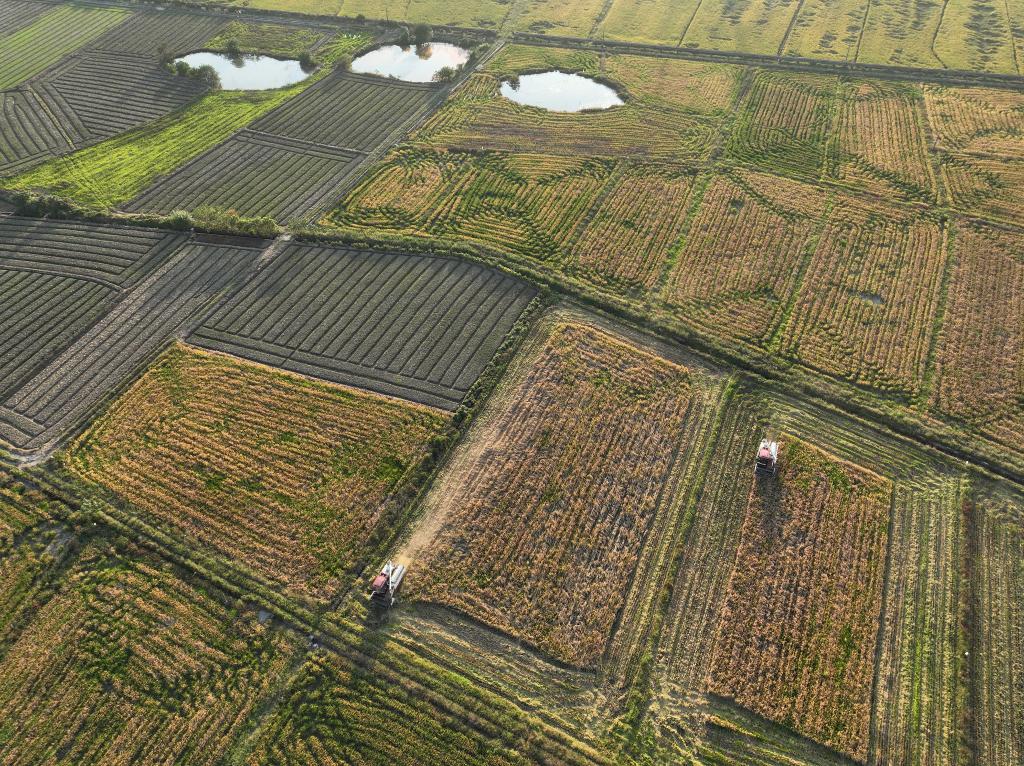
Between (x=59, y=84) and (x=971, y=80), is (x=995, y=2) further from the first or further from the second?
(x=59, y=84)

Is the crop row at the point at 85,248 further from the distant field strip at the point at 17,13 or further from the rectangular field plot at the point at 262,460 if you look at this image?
the distant field strip at the point at 17,13

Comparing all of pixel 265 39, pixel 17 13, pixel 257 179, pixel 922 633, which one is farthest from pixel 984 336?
pixel 17 13

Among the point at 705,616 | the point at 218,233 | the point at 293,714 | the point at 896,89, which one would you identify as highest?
the point at 896,89

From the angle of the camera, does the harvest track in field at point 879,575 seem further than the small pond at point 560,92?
No

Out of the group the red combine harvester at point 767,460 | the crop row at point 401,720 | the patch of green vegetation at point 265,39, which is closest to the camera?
the crop row at point 401,720

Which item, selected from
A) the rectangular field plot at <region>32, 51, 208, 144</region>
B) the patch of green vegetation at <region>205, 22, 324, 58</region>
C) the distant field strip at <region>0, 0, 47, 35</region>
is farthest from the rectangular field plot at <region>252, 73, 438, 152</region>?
the distant field strip at <region>0, 0, 47, 35</region>

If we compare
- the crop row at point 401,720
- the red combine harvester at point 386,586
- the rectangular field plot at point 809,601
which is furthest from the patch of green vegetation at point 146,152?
the rectangular field plot at point 809,601

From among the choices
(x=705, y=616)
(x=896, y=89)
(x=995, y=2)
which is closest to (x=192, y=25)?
(x=896, y=89)

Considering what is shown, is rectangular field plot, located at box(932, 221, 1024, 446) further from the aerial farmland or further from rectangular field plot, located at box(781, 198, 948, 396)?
rectangular field plot, located at box(781, 198, 948, 396)
